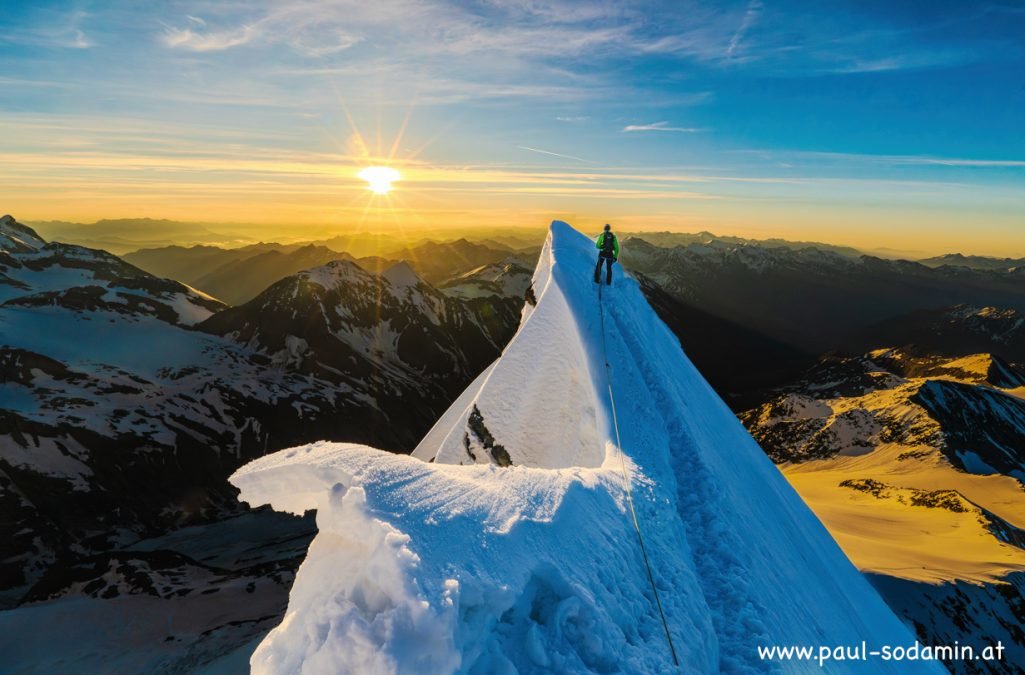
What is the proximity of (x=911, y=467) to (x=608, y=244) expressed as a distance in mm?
138158

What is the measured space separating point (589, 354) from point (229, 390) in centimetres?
15495

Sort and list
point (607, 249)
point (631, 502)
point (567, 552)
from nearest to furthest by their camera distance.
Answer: point (567, 552), point (631, 502), point (607, 249)

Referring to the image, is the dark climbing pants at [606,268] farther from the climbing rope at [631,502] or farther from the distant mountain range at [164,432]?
the distant mountain range at [164,432]

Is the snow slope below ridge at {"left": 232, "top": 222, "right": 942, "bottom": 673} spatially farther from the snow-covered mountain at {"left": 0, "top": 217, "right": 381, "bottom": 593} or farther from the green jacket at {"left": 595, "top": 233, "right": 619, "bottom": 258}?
the snow-covered mountain at {"left": 0, "top": 217, "right": 381, "bottom": 593}

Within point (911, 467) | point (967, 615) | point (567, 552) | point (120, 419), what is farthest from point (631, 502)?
point (120, 419)

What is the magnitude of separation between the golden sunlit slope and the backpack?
141 feet

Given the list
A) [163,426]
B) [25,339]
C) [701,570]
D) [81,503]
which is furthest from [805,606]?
[25,339]

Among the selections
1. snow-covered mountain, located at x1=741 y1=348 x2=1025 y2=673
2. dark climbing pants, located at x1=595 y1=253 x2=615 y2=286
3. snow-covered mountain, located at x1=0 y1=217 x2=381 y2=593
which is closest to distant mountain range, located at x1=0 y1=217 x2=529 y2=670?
snow-covered mountain, located at x1=0 y1=217 x2=381 y2=593

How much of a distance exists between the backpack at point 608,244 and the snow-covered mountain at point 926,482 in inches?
1686

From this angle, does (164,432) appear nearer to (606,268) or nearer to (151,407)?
(151,407)

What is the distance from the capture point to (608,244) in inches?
639

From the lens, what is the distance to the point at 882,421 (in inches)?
5207

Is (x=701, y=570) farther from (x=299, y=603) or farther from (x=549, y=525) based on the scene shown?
(x=299, y=603)

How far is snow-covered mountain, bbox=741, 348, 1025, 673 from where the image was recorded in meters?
40.9
